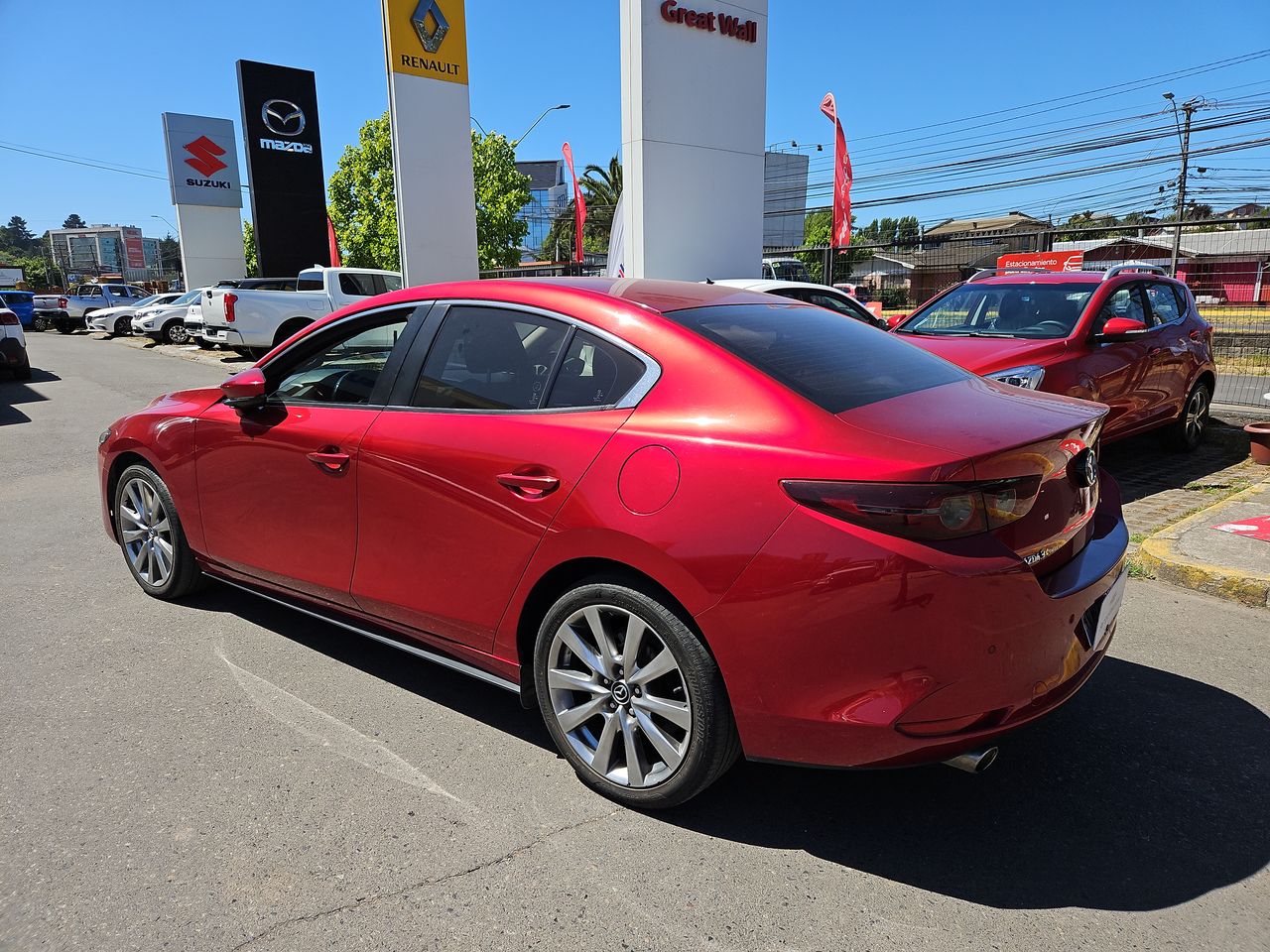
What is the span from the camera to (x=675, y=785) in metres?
2.65

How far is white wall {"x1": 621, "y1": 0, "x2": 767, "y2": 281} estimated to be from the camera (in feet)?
44.1

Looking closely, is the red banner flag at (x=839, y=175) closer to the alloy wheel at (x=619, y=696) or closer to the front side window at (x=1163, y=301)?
the front side window at (x=1163, y=301)

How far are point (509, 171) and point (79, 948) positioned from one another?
43382 millimetres

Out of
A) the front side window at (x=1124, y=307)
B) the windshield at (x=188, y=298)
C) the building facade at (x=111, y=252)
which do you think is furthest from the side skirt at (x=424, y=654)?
the building facade at (x=111, y=252)

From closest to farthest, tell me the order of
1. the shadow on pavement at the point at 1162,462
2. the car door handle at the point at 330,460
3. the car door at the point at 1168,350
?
the car door handle at the point at 330,460 → the shadow on pavement at the point at 1162,462 → the car door at the point at 1168,350

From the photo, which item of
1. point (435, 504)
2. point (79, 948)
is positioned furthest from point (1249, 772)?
point (79, 948)

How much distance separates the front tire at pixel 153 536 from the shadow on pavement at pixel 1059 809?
1842mm

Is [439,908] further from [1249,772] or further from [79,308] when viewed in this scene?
[79,308]

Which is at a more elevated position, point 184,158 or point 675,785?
point 184,158

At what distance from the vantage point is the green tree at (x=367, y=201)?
4325 centimetres

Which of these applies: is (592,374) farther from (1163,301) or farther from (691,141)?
(691,141)

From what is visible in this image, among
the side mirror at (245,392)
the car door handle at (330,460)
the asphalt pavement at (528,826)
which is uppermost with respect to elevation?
the side mirror at (245,392)

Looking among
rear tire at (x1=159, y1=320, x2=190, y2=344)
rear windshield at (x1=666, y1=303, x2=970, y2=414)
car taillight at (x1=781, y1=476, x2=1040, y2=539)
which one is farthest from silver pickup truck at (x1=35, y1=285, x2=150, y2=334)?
car taillight at (x1=781, y1=476, x2=1040, y2=539)

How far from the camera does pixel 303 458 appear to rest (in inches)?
140
